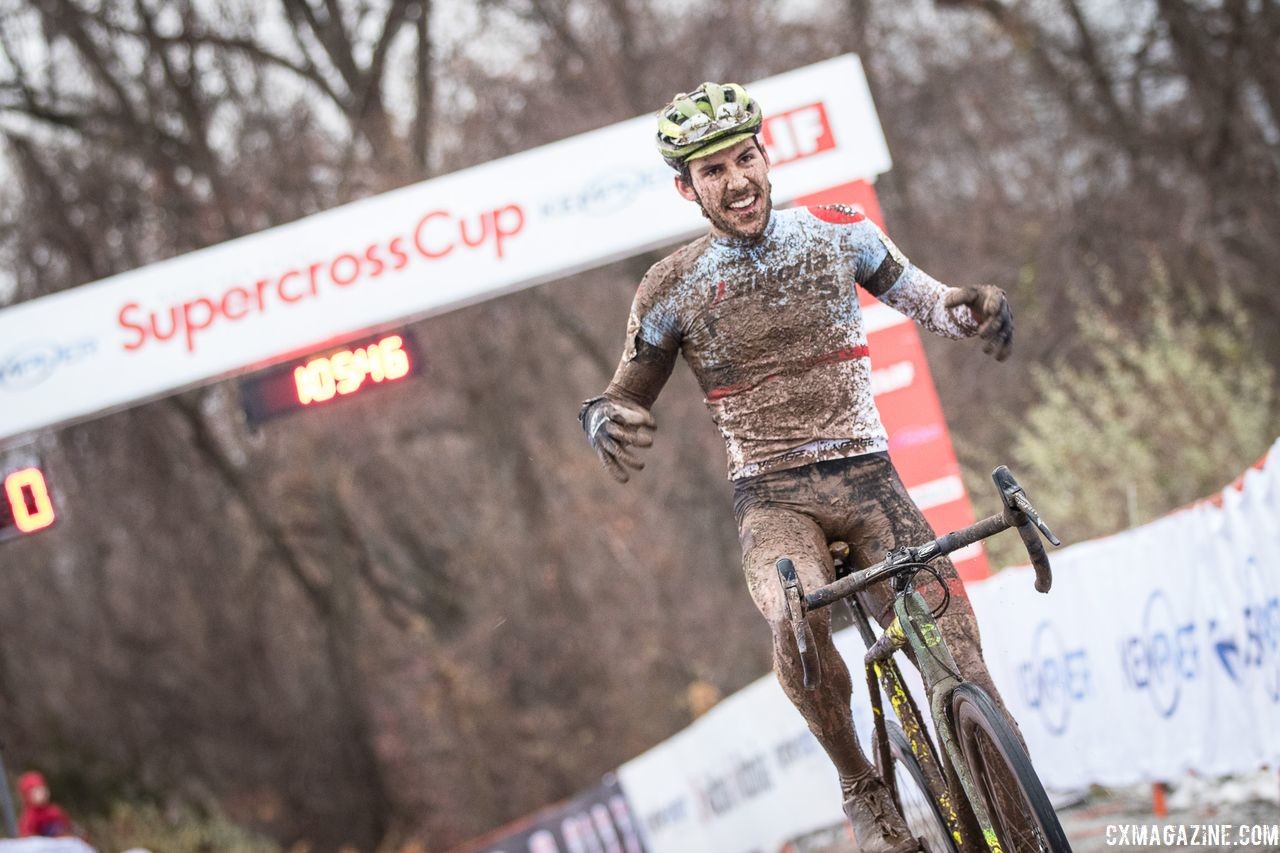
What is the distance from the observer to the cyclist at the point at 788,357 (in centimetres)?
495

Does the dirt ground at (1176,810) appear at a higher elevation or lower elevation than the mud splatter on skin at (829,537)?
lower

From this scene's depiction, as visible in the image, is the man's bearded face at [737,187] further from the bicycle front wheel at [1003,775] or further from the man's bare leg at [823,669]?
the bicycle front wheel at [1003,775]

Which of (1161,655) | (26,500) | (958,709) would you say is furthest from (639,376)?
(26,500)

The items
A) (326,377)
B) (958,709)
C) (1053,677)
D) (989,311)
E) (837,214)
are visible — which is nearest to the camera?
(958,709)

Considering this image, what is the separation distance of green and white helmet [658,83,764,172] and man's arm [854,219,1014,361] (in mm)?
495

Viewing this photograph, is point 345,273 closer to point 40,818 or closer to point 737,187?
point 40,818

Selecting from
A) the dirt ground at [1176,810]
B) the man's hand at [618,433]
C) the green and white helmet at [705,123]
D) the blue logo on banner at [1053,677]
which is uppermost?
the green and white helmet at [705,123]

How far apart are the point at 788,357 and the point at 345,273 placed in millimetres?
7463

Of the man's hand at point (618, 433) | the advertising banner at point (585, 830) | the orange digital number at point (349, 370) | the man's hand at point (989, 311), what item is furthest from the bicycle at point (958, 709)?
the advertising banner at point (585, 830)

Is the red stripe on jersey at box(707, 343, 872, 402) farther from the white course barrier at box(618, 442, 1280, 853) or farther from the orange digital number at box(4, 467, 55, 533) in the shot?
the orange digital number at box(4, 467, 55, 533)

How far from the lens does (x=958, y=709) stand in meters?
4.39

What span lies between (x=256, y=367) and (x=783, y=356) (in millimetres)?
7704

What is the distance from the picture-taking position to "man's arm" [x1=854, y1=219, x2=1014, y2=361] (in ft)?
15.6

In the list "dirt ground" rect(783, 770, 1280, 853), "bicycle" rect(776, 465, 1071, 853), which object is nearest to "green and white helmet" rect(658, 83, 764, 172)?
"bicycle" rect(776, 465, 1071, 853)
